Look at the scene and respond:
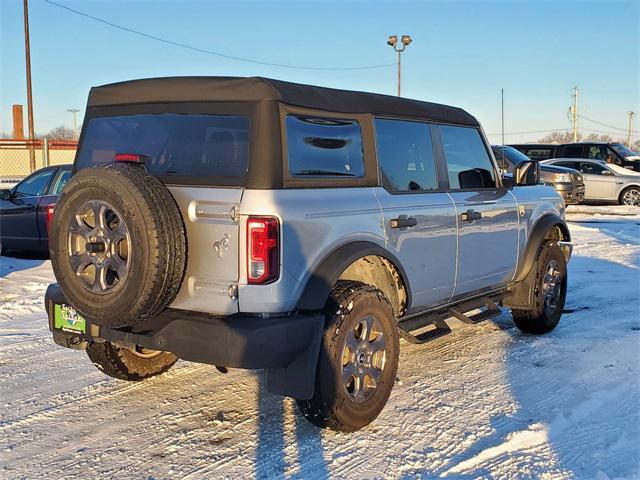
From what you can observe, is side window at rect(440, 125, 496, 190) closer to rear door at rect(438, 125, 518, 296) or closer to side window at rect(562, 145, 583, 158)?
rear door at rect(438, 125, 518, 296)

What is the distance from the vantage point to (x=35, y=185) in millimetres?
10055

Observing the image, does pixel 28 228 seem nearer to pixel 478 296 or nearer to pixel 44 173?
pixel 44 173

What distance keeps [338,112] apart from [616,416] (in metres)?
2.57

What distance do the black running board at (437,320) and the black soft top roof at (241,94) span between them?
1.47 meters

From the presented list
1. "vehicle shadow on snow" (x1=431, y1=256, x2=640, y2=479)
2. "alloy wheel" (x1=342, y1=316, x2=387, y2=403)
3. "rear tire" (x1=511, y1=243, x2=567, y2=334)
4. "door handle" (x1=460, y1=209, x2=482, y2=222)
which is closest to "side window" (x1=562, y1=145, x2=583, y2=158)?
"vehicle shadow on snow" (x1=431, y1=256, x2=640, y2=479)

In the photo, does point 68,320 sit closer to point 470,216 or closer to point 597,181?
point 470,216

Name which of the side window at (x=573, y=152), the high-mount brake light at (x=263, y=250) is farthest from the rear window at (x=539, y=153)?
the high-mount brake light at (x=263, y=250)

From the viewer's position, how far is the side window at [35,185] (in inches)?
391

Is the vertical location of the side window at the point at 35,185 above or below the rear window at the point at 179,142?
below

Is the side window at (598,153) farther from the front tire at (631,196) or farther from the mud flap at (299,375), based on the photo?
Answer: the mud flap at (299,375)

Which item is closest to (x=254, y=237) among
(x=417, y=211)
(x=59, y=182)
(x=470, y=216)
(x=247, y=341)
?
(x=247, y=341)

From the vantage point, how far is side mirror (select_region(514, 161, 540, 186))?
19.5 feet

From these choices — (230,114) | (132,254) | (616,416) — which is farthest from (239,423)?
(616,416)

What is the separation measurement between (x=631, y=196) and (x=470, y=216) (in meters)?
17.5
